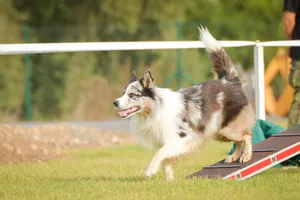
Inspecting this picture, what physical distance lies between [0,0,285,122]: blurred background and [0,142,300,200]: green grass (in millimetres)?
9256

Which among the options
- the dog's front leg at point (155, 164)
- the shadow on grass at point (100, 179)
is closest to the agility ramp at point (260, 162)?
the dog's front leg at point (155, 164)

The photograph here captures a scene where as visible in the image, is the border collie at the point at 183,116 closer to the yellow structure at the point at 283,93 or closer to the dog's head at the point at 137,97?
the dog's head at the point at 137,97

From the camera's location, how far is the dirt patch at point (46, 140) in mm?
10727

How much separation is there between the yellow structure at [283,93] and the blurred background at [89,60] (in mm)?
1224

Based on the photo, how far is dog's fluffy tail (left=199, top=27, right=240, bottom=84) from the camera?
26.7ft

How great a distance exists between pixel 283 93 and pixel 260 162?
512 inches

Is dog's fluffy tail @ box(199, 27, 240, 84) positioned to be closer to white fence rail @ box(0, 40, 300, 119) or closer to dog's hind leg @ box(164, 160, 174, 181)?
white fence rail @ box(0, 40, 300, 119)

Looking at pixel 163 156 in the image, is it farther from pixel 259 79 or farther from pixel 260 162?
pixel 259 79

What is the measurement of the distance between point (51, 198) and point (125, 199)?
759 millimetres

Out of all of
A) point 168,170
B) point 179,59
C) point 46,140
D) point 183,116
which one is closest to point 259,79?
point 183,116

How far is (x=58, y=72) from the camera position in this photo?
19.8 meters

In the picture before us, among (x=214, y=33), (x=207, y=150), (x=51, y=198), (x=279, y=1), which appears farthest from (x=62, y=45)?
(x=279, y=1)

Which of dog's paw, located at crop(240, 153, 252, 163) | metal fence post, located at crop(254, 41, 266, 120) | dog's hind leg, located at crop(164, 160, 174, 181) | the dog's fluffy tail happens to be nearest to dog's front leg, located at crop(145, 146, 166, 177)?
dog's hind leg, located at crop(164, 160, 174, 181)

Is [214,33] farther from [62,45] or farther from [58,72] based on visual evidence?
[62,45]
